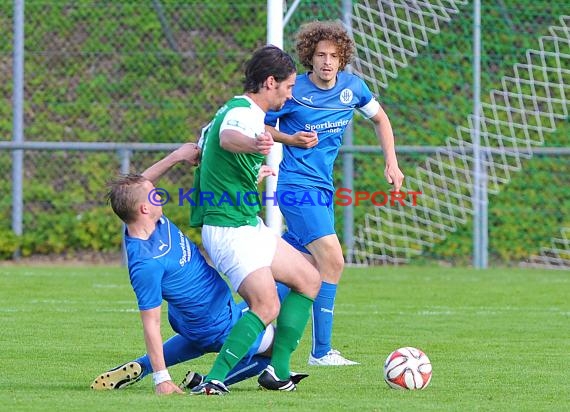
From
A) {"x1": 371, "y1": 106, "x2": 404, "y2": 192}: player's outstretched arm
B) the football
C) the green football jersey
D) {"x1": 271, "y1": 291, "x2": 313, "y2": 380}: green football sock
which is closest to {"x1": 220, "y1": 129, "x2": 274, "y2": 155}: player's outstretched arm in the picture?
the green football jersey

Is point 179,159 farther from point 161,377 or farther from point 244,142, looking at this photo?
point 161,377

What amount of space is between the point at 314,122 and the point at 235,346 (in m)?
1.93

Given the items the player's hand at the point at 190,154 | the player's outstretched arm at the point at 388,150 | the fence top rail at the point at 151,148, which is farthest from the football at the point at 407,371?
the fence top rail at the point at 151,148

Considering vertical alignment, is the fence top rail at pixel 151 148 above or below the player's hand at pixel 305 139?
above

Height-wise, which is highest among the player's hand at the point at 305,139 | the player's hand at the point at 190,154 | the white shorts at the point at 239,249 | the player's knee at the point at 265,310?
the player's hand at the point at 305,139

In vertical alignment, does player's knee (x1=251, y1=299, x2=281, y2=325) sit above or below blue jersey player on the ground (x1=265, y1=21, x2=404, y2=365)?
below

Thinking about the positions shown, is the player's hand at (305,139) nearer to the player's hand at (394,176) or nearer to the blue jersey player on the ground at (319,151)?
the blue jersey player on the ground at (319,151)

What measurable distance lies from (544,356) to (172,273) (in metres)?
2.27

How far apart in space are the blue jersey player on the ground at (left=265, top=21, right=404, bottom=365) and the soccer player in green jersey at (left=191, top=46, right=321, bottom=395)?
47.4 inches

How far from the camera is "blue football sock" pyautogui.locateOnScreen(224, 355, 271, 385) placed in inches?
211

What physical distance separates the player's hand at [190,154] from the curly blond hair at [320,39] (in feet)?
4.76

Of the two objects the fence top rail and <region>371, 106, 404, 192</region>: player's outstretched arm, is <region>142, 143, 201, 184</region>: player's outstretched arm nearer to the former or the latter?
<region>371, 106, 404, 192</region>: player's outstretched arm

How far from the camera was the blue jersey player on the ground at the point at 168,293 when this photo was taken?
5.09m

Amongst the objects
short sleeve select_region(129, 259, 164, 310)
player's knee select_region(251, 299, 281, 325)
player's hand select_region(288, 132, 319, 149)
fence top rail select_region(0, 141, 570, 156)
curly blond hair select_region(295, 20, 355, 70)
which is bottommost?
player's knee select_region(251, 299, 281, 325)
